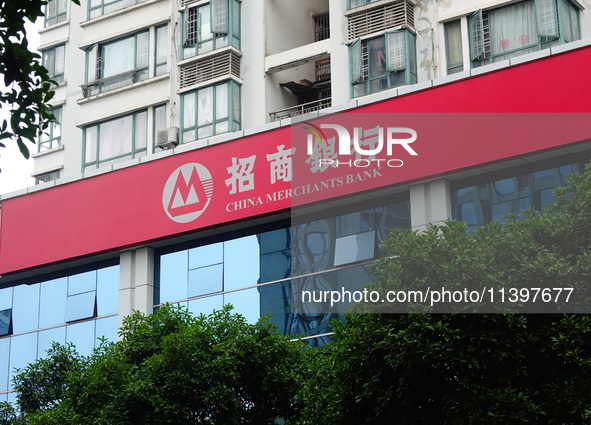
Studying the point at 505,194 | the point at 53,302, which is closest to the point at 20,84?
the point at 505,194

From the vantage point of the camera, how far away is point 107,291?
27.4 metres

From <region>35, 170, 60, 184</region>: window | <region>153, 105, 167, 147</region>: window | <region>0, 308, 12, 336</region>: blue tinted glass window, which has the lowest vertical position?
<region>0, 308, 12, 336</region>: blue tinted glass window

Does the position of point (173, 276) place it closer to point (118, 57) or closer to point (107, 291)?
point (107, 291)

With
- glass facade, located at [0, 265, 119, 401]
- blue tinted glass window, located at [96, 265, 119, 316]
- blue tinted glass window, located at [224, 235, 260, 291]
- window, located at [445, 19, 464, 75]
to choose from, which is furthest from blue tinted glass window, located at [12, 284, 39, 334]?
window, located at [445, 19, 464, 75]

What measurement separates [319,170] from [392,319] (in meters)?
10.1

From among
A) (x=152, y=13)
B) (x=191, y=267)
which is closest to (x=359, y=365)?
(x=191, y=267)

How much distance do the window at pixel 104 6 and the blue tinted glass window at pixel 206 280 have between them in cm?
941

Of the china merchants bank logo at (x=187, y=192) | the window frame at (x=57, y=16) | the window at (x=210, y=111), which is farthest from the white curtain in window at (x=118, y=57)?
the china merchants bank logo at (x=187, y=192)

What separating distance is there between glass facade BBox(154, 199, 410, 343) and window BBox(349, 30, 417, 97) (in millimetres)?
3517

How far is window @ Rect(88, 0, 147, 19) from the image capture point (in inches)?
1227

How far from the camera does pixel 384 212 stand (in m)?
23.5

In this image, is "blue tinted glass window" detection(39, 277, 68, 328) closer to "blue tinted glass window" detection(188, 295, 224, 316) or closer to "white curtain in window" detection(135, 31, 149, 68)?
"blue tinted glass window" detection(188, 295, 224, 316)

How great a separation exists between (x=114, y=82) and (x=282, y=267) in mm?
9583

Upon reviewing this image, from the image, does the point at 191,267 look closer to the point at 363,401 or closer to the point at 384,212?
the point at 384,212
